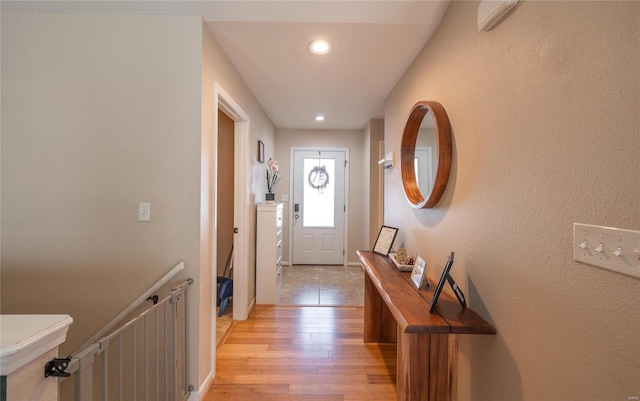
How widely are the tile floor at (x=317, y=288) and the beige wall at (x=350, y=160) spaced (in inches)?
19.4

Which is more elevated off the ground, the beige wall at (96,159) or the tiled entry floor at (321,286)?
the beige wall at (96,159)

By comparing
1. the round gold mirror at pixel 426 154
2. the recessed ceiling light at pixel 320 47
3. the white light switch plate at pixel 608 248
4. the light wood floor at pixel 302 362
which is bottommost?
the light wood floor at pixel 302 362

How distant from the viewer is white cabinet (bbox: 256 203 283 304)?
3.26 metres

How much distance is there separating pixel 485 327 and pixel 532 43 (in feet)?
3.65

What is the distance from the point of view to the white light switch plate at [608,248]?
68 centimetres

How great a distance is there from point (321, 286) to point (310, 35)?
307 cm

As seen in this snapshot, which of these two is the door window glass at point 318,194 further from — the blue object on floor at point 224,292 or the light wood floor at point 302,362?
the light wood floor at point 302,362

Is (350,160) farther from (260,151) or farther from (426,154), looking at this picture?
(426,154)

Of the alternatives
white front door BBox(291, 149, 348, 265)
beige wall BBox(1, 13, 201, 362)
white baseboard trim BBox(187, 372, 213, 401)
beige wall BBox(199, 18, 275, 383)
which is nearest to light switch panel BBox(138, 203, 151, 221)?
beige wall BBox(1, 13, 201, 362)

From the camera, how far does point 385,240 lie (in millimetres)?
2508

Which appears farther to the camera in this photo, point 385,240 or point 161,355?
point 385,240

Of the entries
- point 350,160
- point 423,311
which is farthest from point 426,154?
point 350,160

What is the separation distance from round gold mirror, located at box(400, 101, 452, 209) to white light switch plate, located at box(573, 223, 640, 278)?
0.83 metres

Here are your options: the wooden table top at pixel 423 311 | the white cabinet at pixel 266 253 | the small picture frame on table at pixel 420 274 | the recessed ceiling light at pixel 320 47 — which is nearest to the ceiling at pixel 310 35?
the recessed ceiling light at pixel 320 47
